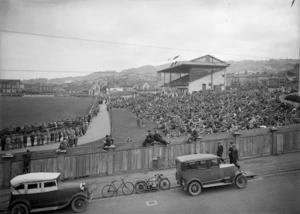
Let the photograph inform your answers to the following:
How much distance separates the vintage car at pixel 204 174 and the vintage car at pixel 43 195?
157 inches

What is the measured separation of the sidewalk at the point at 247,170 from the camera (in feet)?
37.3

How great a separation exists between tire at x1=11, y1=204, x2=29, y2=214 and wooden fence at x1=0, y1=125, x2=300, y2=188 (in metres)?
3.50

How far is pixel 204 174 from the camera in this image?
10.2 metres

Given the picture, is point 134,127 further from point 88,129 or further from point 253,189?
point 253,189

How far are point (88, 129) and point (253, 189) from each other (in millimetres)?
22201

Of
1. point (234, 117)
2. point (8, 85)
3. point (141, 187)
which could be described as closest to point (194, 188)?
point (141, 187)

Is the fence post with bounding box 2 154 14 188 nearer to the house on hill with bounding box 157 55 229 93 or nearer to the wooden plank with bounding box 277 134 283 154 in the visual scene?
the wooden plank with bounding box 277 134 283 154

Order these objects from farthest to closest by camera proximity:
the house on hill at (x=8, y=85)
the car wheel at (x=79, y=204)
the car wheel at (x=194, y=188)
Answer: the house on hill at (x=8, y=85), the car wheel at (x=194, y=188), the car wheel at (x=79, y=204)

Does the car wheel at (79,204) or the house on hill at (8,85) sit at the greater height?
Result: the house on hill at (8,85)

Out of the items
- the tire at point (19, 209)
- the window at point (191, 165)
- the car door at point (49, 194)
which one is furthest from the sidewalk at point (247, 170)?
the tire at point (19, 209)

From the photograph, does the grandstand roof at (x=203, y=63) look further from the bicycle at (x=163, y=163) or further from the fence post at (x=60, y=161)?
the fence post at (x=60, y=161)

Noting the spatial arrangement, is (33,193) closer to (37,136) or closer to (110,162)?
(110,162)

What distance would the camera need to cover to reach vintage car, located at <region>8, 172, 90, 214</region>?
28.5 feet

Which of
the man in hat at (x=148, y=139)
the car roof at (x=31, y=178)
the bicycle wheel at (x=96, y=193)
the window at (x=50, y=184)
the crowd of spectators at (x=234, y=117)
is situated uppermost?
the crowd of spectators at (x=234, y=117)
